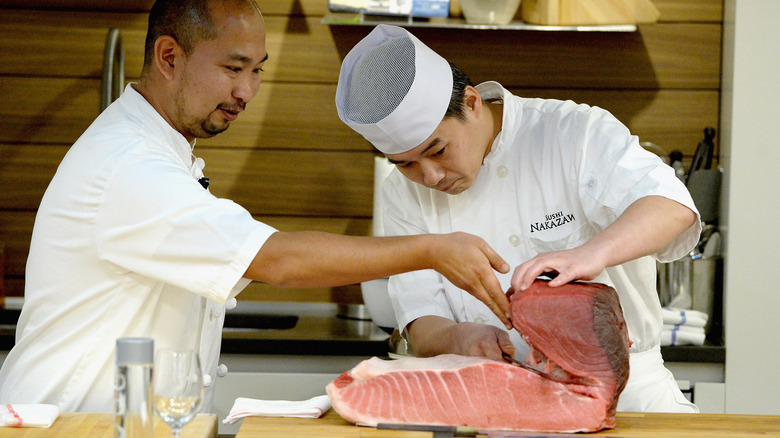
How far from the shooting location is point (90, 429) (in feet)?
4.93

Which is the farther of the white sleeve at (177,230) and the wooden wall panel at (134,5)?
the wooden wall panel at (134,5)

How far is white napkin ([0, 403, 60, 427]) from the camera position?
150 cm

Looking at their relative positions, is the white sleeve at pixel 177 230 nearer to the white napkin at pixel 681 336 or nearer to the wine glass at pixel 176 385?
the wine glass at pixel 176 385

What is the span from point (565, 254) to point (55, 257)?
938 millimetres

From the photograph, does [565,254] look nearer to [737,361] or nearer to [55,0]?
[737,361]

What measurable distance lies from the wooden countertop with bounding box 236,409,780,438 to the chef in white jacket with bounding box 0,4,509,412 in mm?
232

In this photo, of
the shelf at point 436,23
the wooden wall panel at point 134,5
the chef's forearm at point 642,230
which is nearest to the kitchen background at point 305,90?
the wooden wall panel at point 134,5

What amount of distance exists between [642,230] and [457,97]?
0.48 metres

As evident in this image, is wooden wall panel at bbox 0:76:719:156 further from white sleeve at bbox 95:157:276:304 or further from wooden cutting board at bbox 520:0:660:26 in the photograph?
white sleeve at bbox 95:157:276:304

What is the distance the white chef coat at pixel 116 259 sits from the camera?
1.53 metres

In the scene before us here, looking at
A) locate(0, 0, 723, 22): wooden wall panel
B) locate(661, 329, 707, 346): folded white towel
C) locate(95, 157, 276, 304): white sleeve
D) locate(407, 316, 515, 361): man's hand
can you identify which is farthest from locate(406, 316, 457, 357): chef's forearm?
locate(0, 0, 723, 22): wooden wall panel

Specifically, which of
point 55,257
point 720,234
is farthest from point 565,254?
point 720,234

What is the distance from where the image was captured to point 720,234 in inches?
112

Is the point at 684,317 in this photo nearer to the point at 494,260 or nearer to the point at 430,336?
the point at 430,336
